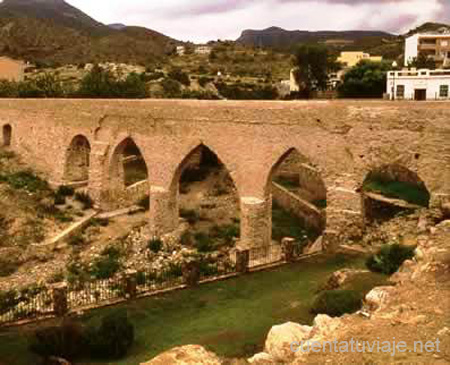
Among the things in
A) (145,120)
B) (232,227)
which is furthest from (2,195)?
(232,227)

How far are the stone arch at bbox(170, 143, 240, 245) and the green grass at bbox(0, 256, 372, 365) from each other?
5.78m

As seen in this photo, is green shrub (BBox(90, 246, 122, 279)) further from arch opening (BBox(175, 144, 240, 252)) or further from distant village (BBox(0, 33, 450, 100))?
distant village (BBox(0, 33, 450, 100))

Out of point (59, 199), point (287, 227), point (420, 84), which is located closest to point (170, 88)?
point (420, 84)

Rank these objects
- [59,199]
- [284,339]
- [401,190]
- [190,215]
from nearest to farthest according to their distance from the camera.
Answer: [284,339], [190,215], [59,199], [401,190]

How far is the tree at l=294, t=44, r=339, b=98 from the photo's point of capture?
4656 centimetres

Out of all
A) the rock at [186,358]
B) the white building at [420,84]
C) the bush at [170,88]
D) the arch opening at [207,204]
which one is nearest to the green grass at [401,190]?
the arch opening at [207,204]

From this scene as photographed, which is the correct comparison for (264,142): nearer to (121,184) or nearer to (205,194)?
(205,194)

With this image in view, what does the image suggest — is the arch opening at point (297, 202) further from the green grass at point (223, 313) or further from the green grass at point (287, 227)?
the green grass at point (223, 313)

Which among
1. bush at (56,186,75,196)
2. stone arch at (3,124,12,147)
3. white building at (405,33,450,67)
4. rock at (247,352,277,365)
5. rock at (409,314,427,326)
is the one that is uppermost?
white building at (405,33,450,67)

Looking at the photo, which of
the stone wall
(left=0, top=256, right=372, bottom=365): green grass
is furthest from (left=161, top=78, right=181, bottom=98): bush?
(left=0, top=256, right=372, bottom=365): green grass

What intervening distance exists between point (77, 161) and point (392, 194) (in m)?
15.6

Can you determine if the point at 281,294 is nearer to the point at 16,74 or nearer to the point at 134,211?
the point at 134,211

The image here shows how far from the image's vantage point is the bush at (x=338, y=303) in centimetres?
938

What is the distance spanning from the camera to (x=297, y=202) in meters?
23.5
